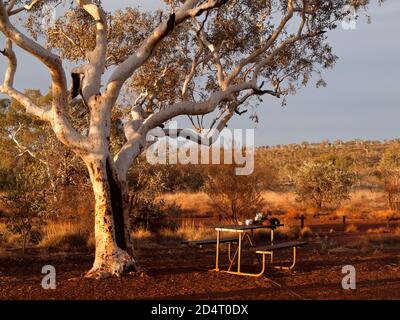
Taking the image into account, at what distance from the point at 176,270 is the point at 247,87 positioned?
400cm

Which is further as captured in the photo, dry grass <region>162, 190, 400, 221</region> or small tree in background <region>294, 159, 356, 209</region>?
small tree in background <region>294, 159, 356, 209</region>

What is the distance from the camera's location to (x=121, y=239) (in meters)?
8.88

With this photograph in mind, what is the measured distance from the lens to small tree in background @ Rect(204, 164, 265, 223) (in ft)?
57.2

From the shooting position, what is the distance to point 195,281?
8.73 meters

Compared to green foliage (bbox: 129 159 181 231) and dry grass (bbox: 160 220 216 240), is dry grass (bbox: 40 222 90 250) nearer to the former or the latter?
green foliage (bbox: 129 159 181 231)

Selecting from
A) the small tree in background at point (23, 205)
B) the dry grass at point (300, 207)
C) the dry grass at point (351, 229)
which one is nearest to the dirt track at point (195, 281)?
the small tree in background at point (23, 205)

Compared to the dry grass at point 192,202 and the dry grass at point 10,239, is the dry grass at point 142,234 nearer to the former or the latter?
the dry grass at point 10,239

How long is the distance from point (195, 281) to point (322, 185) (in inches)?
790

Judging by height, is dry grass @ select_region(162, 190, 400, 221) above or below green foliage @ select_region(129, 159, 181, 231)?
below

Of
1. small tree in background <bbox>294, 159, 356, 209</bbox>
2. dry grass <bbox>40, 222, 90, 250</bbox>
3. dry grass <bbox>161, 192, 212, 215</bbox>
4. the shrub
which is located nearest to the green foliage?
dry grass <bbox>40, 222, 90, 250</bbox>

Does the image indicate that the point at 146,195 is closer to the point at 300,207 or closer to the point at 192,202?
the point at 300,207

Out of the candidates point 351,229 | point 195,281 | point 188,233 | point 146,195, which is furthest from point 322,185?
point 195,281

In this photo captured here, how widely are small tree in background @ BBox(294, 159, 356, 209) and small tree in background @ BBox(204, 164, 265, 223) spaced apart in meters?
10.5
